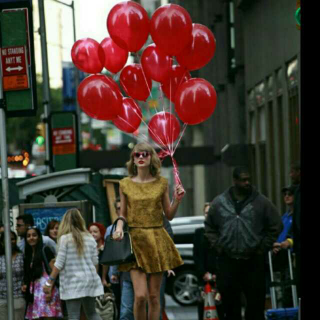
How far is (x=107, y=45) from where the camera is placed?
12.4 meters

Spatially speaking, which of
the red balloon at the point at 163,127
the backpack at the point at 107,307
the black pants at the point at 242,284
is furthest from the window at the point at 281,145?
the black pants at the point at 242,284

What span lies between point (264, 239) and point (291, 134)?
9.68 meters

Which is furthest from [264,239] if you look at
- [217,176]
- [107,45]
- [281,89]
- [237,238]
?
[217,176]

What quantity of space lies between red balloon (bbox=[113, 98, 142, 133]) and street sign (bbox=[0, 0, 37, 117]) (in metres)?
2.79

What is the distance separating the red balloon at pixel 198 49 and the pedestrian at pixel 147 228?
242cm

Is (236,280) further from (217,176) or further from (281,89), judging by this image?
(217,176)

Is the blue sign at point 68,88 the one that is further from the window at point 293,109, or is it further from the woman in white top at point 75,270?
the woman in white top at point 75,270

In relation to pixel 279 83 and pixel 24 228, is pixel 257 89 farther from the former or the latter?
pixel 24 228

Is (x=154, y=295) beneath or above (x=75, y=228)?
beneath

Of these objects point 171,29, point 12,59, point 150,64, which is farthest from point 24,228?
point 12,59

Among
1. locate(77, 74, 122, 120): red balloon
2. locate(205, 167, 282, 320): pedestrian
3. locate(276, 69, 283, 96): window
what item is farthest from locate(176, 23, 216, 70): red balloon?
locate(276, 69, 283, 96): window

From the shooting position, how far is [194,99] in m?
11.4

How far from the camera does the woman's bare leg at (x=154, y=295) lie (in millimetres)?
9173

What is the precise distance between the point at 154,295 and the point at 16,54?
2.54 metres
